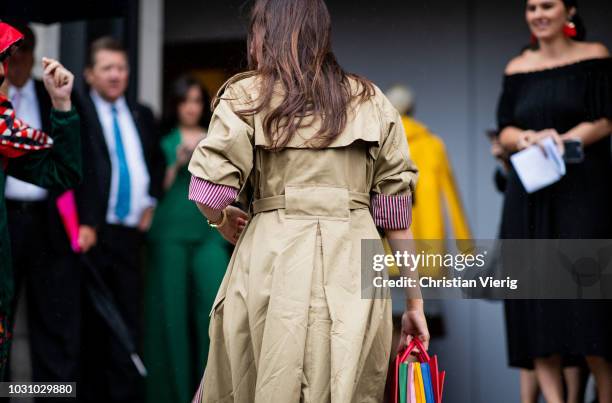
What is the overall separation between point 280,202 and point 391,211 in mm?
409

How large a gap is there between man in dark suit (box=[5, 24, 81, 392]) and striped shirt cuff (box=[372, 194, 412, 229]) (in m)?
2.19

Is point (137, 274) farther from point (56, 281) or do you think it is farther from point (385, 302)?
point (385, 302)

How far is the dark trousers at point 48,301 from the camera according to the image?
554 cm

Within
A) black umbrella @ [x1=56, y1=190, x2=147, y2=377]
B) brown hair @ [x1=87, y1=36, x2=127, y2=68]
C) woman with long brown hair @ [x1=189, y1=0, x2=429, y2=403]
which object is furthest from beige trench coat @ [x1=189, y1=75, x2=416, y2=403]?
brown hair @ [x1=87, y1=36, x2=127, y2=68]

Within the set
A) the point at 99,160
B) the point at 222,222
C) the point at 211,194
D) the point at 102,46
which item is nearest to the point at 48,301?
the point at 99,160

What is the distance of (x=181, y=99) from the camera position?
6.78m

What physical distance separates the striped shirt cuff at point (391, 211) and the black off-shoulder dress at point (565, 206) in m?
1.69

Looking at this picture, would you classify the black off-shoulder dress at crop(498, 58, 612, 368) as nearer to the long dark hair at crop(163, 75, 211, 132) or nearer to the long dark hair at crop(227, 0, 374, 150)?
the long dark hair at crop(227, 0, 374, 150)

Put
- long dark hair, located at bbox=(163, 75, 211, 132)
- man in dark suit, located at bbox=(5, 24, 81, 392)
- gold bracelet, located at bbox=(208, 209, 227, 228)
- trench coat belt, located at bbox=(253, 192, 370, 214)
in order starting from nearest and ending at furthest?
trench coat belt, located at bbox=(253, 192, 370, 214)
gold bracelet, located at bbox=(208, 209, 227, 228)
man in dark suit, located at bbox=(5, 24, 81, 392)
long dark hair, located at bbox=(163, 75, 211, 132)

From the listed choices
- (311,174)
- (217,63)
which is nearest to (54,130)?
(311,174)

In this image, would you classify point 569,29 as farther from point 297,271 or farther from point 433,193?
point 297,271

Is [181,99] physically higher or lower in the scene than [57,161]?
higher

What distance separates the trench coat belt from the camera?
3.63 metres

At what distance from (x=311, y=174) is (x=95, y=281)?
257cm
